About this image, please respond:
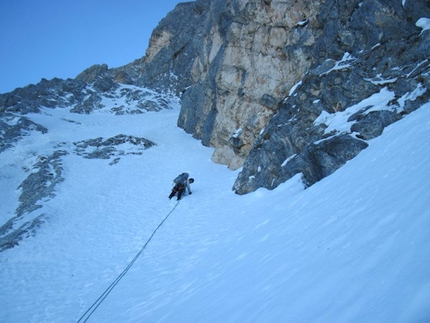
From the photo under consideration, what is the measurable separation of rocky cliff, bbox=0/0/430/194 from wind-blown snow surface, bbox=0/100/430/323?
1054 millimetres

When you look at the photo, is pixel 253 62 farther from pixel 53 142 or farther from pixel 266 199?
pixel 53 142

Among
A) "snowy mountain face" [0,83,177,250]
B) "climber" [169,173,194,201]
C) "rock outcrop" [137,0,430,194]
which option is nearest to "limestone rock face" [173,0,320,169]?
"rock outcrop" [137,0,430,194]

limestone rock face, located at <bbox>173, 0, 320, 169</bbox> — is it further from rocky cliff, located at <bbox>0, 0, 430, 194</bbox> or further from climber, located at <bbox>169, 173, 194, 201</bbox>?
climber, located at <bbox>169, 173, 194, 201</bbox>

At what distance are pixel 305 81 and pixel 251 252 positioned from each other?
373 inches

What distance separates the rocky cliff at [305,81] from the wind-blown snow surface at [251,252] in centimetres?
105

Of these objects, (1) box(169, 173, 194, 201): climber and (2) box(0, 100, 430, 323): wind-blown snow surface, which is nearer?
(2) box(0, 100, 430, 323): wind-blown snow surface

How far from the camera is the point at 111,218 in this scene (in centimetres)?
1280

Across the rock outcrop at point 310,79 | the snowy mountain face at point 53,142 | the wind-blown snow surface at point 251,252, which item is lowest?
the wind-blown snow surface at point 251,252

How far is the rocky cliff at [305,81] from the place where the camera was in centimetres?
750

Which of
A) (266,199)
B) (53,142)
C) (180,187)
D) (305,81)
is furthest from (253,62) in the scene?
(53,142)

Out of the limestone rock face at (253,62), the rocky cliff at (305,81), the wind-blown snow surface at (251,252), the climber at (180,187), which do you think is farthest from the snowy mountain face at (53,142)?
the limestone rock face at (253,62)

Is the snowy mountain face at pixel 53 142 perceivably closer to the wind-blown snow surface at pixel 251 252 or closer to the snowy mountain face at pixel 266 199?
the snowy mountain face at pixel 266 199

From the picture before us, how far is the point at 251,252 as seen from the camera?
4996mm

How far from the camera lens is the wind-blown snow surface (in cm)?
196
